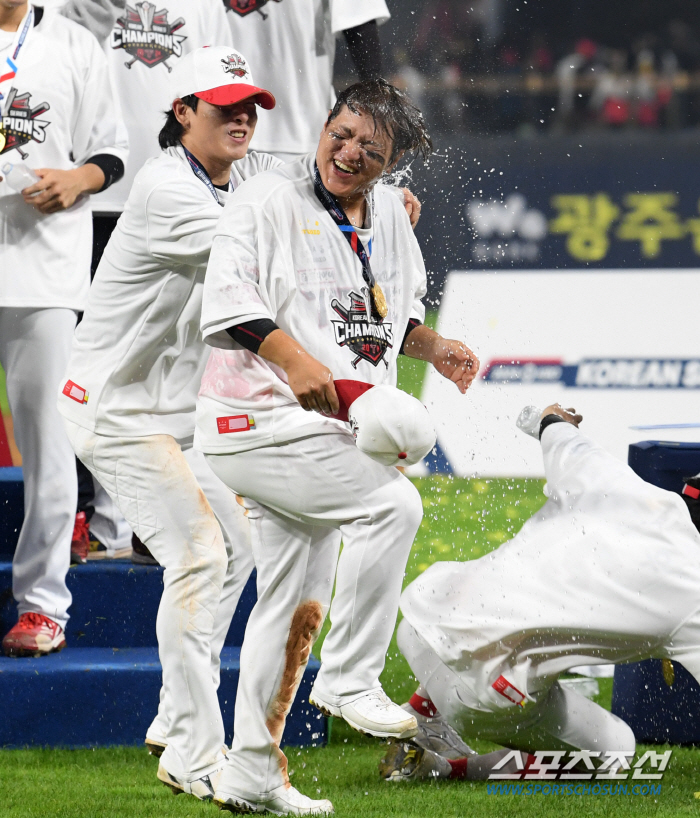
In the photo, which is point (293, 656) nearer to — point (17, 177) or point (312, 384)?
point (312, 384)

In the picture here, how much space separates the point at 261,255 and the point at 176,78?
2.58 feet

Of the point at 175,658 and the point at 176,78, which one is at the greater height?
the point at 176,78

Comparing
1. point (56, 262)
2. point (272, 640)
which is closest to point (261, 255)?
point (272, 640)

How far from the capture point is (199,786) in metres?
2.91

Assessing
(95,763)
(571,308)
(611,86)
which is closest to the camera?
(95,763)

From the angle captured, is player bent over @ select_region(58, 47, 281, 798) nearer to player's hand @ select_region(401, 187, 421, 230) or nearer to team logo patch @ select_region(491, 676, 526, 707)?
player's hand @ select_region(401, 187, 421, 230)

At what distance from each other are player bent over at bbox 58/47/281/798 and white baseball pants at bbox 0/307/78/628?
640 mm

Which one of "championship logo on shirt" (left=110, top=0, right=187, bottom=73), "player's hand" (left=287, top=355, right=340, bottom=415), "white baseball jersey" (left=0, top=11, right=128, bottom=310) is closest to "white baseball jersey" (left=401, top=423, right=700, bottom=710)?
"player's hand" (left=287, top=355, right=340, bottom=415)

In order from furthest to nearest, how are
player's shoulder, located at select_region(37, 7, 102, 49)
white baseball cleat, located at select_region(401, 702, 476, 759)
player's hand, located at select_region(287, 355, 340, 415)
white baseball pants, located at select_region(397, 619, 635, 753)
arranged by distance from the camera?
player's shoulder, located at select_region(37, 7, 102, 49) → white baseball cleat, located at select_region(401, 702, 476, 759) → white baseball pants, located at select_region(397, 619, 635, 753) → player's hand, located at select_region(287, 355, 340, 415)

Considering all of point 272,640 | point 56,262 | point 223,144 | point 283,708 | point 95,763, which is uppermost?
point 223,144

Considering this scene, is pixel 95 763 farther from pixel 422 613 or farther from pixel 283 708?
pixel 422 613

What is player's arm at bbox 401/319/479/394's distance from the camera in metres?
2.84

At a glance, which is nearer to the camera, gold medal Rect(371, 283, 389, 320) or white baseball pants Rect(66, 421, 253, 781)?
gold medal Rect(371, 283, 389, 320)

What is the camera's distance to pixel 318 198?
2.64m
